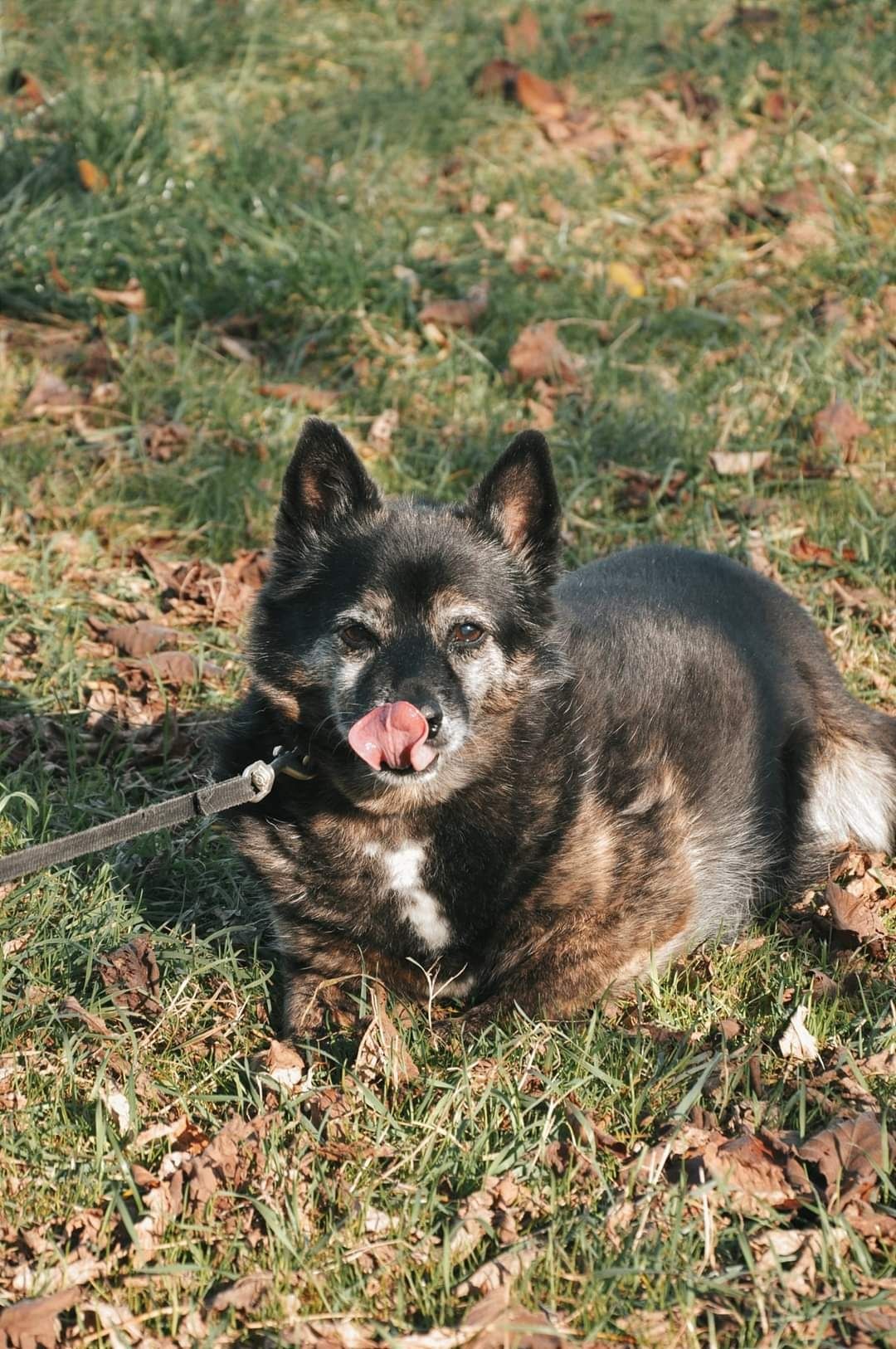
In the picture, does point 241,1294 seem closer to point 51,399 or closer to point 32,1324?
point 32,1324

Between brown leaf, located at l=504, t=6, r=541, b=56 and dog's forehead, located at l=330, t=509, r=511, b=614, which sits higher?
dog's forehead, located at l=330, t=509, r=511, b=614

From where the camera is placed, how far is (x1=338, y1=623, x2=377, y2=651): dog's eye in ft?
11.6

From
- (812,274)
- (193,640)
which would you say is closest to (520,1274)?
(193,640)

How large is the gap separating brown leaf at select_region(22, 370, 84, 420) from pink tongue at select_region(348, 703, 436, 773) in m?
3.26

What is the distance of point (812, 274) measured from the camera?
7.16 m

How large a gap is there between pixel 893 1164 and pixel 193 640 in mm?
2959

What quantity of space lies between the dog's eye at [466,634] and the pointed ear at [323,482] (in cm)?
42

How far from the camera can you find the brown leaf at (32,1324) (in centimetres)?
262

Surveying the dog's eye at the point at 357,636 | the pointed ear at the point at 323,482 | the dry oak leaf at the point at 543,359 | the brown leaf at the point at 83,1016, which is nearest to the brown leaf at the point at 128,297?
the dry oak leaf at the point at 543,359

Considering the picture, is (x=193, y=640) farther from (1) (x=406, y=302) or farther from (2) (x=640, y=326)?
(2) (x=640, y=326)

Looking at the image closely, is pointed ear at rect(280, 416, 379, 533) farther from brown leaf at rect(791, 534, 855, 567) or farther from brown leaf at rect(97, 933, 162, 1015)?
brown leaf at rect(791, 534, 855, 567)

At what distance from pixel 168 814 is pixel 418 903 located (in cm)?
68

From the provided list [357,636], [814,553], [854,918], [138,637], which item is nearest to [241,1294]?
[357,636]

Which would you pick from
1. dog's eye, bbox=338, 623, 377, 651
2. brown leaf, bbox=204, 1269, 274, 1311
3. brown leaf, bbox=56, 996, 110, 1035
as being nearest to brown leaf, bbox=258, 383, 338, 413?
dog's eye, bbox=338, 623, 377, 651
